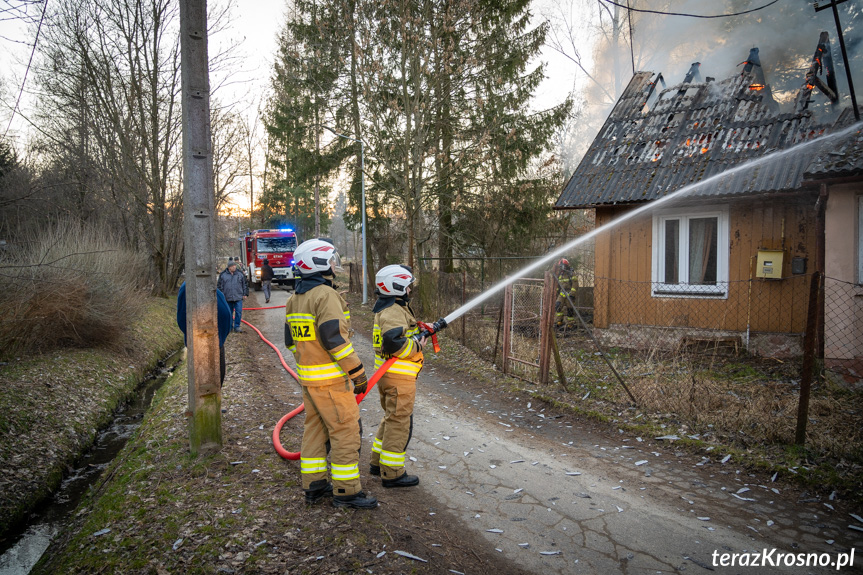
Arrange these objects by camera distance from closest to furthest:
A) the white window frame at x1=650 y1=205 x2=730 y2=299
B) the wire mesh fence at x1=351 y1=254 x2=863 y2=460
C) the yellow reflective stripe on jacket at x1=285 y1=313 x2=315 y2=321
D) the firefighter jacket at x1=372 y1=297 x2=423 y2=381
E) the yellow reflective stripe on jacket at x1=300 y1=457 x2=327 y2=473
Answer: the yellow reflective stripe on jacket at x1=285 y1=313 x2=315 y2=321 < the yellow reflective stripe on jacket at x1=300 y1=457 x2=327 y2=473 < the firefighter jacket at x1=372 y1=297 x2=423 y2=381 < the wire mesh fence at x1=351 y1=254 x2=863 y2=460 < the white window frame at x1=650 y1=205 x2=730 y2=299

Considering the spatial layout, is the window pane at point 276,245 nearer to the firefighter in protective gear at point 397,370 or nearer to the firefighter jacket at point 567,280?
the firefighter jacket at point 567,280

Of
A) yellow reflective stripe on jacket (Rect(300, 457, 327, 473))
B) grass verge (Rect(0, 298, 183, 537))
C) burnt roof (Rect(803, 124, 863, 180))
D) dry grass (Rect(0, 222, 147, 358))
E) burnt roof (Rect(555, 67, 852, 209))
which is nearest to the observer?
yellow reflective stripe on jacket (Rect(300, 457, 327, 473))

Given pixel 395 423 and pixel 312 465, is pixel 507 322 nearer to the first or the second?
pixel 395 423

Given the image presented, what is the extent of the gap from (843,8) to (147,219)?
22.7m

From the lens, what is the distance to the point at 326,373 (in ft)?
12.9

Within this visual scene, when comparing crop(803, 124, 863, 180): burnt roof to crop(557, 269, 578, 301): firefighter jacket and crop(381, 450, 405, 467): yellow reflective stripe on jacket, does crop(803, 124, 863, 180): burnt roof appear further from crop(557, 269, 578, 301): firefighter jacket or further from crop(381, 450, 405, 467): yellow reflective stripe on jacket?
crop(381, 450, 405, 467): yellow reflective stripe on jacket

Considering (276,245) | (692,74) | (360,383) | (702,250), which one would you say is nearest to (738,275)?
(702,250)

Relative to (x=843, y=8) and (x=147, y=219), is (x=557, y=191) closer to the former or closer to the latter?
(x=843, y=8)

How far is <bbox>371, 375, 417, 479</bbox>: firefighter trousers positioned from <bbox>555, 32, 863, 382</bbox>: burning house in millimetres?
5310

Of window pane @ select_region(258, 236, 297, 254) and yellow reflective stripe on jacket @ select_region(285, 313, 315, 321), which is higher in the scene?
window pane @ select_region(258, 236, 297, 254)

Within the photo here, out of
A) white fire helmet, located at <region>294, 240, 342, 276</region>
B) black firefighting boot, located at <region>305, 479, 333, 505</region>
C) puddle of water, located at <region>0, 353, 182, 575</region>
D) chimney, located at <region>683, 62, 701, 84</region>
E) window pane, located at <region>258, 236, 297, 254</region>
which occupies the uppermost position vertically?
chimney, located at <region>683, 62, 701, 84</region>

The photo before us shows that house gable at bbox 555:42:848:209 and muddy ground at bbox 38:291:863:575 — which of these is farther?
house gable at bbox 555:42:848:209

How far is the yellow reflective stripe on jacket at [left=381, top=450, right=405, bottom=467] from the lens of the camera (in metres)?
4.43

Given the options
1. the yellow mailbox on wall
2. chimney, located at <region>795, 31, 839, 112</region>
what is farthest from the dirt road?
chimney, located at <region>795, 31, 839, 112</region>
